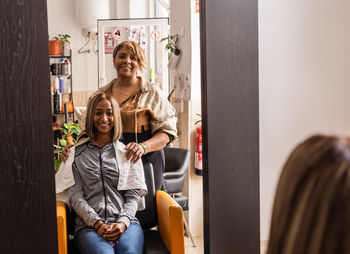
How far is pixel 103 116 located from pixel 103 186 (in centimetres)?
27

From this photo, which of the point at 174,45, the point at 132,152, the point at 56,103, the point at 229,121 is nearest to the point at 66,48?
the point at 56,103

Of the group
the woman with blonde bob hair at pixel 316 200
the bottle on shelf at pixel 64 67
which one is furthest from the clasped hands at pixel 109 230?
the bottle on shelf at pixel 64 67

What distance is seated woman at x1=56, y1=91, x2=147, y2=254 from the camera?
58.2 inches

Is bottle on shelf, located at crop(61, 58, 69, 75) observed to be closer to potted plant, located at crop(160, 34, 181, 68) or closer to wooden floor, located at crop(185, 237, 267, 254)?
potted plant, located at crop(160, 34, 181, 68)

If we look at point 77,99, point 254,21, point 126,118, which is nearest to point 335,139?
point 254,21

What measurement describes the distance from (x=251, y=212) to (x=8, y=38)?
2.86 ft

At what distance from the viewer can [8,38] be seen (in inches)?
38.3

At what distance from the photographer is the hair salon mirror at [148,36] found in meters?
3.89

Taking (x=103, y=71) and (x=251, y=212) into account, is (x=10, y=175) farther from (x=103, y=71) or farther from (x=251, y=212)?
(x=103, y=71)

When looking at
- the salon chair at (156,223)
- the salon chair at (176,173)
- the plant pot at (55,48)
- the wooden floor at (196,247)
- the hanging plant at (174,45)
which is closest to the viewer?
the salon chair at (156,223)

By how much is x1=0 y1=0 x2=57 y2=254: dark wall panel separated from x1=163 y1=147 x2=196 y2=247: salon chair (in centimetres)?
133

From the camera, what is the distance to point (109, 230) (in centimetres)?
147

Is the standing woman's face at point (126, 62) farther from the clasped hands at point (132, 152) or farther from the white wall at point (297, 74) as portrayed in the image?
the white wall at point (297, 74)

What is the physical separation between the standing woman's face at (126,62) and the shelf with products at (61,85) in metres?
2.51
